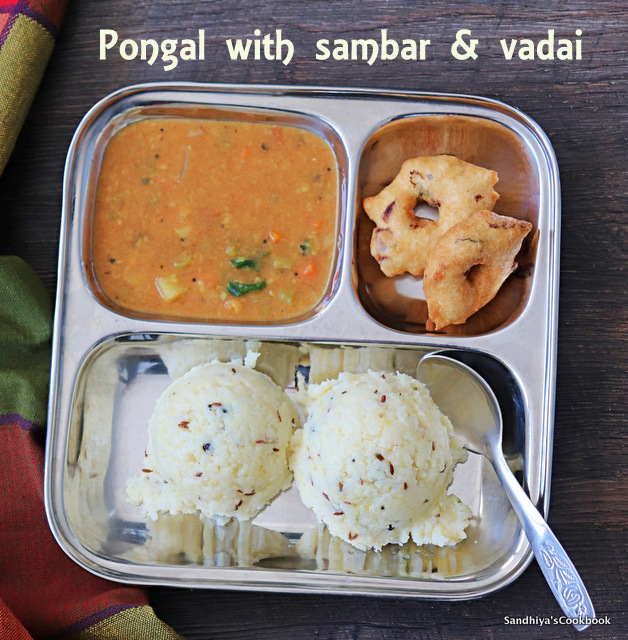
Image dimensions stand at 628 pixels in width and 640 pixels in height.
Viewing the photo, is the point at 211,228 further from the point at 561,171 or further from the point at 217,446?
the point at 561,171

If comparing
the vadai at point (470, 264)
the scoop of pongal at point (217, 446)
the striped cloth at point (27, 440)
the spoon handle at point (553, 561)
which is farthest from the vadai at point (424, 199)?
the striped cloth at point (27, 440)

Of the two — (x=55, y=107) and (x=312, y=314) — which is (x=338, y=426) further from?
(x=55, y=107)

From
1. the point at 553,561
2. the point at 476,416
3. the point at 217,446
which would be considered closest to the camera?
the point at 553,561

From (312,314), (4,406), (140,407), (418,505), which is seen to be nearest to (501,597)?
(418,505)

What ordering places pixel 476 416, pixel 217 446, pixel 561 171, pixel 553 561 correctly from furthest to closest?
pixel 561 171 < pixel 476 416 < pixel 217 446 < pixel 553 561

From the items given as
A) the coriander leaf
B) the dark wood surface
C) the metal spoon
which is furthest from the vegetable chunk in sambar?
the metal spoon

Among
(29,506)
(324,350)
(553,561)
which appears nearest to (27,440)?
Answer: (29,506)
